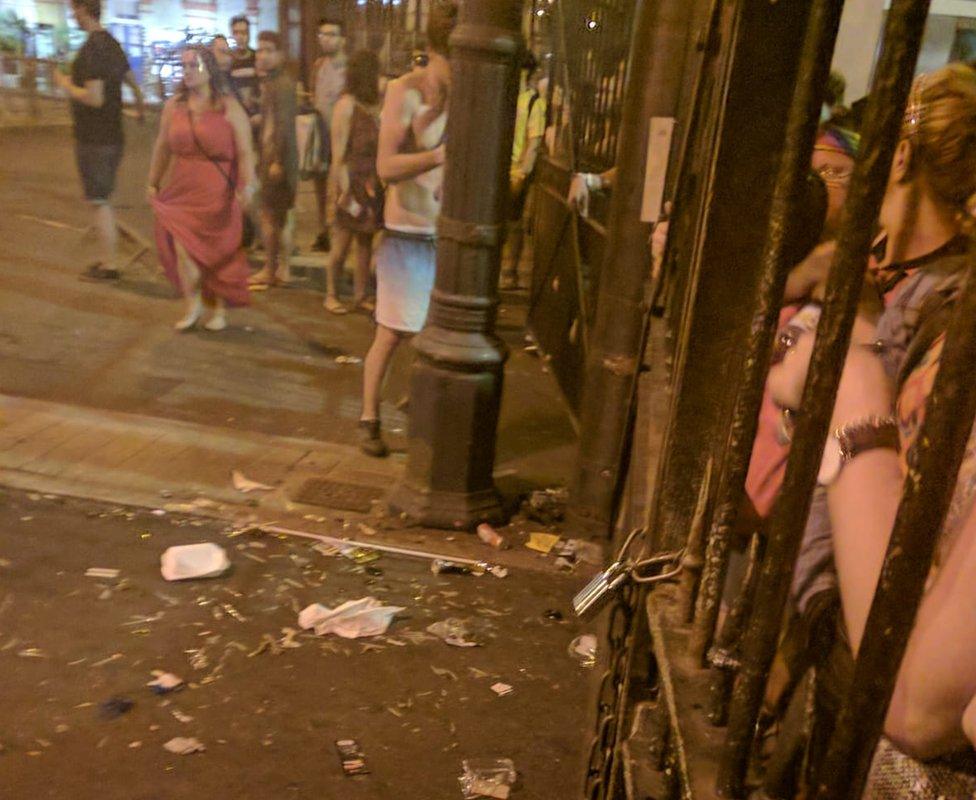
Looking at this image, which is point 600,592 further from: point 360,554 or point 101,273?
point 101,273

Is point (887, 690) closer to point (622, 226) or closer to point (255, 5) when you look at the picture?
point (622, 226)

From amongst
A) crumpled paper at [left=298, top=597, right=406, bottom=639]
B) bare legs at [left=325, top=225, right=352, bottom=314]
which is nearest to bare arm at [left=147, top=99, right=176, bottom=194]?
bare legs at [left=325, top=225, right=352, bottom=314]

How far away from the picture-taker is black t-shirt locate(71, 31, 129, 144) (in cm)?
703

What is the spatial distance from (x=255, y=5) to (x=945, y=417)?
7.35 meters

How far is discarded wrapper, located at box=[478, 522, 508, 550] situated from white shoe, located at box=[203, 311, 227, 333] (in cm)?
380

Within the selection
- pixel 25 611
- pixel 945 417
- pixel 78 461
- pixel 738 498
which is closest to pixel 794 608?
pixel 738 498

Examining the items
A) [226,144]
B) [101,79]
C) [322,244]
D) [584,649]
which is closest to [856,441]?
[584,649]

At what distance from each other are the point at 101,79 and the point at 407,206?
10.8 ft

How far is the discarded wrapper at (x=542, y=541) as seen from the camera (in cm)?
479

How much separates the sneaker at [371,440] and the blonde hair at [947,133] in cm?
417

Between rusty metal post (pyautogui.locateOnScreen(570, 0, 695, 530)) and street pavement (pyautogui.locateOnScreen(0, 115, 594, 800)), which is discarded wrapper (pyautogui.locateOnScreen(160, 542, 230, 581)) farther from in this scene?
rusty metal post (pyautogui.locateOnScreen(570, 0, 695, 530))

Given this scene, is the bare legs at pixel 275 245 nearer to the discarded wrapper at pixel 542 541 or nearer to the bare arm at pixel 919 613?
the discarded wrapper at pixel 542 541

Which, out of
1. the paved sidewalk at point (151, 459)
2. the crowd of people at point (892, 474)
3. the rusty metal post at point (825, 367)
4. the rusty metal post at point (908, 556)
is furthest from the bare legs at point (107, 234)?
the rusty metal post at point (908, 556)

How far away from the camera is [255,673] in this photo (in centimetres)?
360
